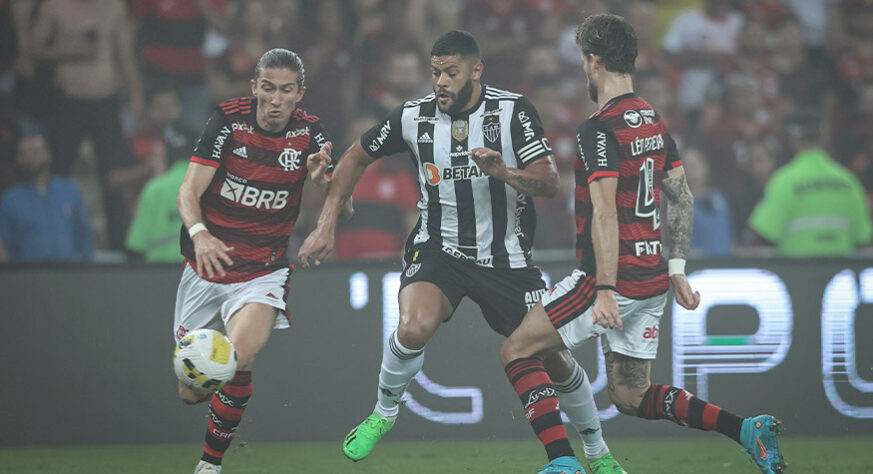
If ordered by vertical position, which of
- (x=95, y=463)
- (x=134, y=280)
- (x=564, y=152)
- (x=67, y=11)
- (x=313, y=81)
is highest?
(x=67, y=11)

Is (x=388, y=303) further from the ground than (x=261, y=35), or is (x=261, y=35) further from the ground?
(x=261, y=35)

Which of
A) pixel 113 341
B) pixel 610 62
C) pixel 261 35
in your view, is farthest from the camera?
pixel 261 35

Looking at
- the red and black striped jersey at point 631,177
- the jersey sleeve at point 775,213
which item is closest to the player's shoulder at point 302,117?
the red and black striped jersey at point 631,177

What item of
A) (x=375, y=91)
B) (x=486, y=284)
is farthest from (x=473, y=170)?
(x=375, y=91)

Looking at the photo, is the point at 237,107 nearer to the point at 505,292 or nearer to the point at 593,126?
the point at 505,292

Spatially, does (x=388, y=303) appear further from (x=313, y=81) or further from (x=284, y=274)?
(x=313, y=81)

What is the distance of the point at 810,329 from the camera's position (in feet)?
25.5

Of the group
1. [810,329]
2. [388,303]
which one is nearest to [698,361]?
[810,329]

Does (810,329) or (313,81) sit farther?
(313,81)

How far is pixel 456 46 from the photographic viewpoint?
5.54m

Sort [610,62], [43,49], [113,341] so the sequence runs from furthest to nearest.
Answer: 1. [43,49]
2. [113,341]
3. [610,62]

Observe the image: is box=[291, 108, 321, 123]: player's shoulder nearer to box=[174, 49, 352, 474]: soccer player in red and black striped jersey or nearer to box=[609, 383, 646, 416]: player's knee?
box=[174, 49, 352, 474]: soccer player in red and black striped jersey

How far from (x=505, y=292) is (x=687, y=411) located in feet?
3.68

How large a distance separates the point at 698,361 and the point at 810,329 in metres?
A: 0.85
